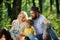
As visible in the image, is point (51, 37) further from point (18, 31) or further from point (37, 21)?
point (18, 31)

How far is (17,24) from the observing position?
4.50 m

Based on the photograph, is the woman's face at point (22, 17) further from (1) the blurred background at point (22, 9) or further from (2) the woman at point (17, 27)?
(1) the blurred background at point (22, 9)

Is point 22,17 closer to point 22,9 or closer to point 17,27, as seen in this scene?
point 17,27

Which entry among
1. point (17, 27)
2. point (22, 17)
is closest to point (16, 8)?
point (17, 27)

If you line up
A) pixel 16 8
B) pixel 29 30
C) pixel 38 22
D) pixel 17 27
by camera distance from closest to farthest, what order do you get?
pixel 29 30, pixel 38 22, pixel 17 27, pixel 16 8

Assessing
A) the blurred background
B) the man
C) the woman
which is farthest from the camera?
the blurred background

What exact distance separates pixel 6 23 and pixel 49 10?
5.79 feet

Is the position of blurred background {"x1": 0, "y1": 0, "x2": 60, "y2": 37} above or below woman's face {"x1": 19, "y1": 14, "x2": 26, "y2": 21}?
below

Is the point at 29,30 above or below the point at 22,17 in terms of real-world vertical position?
below

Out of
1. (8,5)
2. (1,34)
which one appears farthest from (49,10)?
(1,34)

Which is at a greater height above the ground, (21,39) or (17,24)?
(17,24)

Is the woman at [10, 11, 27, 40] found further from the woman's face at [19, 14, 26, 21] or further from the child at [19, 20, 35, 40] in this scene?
the child at [19, 20, 35, 40]

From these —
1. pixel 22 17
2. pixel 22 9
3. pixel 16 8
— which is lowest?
pixel 22 9

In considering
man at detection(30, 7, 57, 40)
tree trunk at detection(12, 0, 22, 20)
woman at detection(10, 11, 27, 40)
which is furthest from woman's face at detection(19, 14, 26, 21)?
tree trunk at detection(12, 0, 22, 20)
